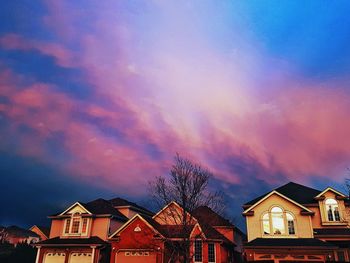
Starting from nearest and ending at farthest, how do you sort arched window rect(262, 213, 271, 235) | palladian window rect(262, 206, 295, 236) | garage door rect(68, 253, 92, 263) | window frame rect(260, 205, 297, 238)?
1. window frame rect(260, 205, 297, 238)
2. palladian window rect(262, 206, 295, 236)
3. arched window rect(262, 213, 271, 235)
4. garage door rect(68, 253, 92, 263)

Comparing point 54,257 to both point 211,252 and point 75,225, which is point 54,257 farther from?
point 211,252

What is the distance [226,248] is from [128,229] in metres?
11.4

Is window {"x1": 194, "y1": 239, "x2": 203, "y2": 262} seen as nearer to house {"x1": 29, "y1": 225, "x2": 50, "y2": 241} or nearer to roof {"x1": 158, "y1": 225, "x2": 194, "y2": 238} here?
roof {"x1": 158, "y1": 225, "x2": 194, "y2": 238}

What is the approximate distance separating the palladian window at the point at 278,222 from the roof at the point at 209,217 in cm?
543

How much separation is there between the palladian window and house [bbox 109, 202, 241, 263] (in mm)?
5046

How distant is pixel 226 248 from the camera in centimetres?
3719

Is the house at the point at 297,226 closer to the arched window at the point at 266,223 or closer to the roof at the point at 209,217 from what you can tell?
the arched window at the point at 266,223

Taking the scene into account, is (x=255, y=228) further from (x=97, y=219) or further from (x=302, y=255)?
(x=97, y=219)

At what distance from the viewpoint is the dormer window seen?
134 feet

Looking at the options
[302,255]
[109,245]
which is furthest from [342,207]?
[109,245]

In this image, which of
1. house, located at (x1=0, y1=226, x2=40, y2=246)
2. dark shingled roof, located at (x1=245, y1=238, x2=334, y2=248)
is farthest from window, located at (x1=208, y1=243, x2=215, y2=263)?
house, located at (x1=0, y1=226, x2=40, y2=246)

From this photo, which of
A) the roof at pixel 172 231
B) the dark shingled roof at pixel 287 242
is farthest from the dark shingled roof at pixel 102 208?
the dark shingled roof at pixel 287 242

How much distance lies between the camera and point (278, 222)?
1334 inches

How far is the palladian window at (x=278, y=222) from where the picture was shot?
33.4m
